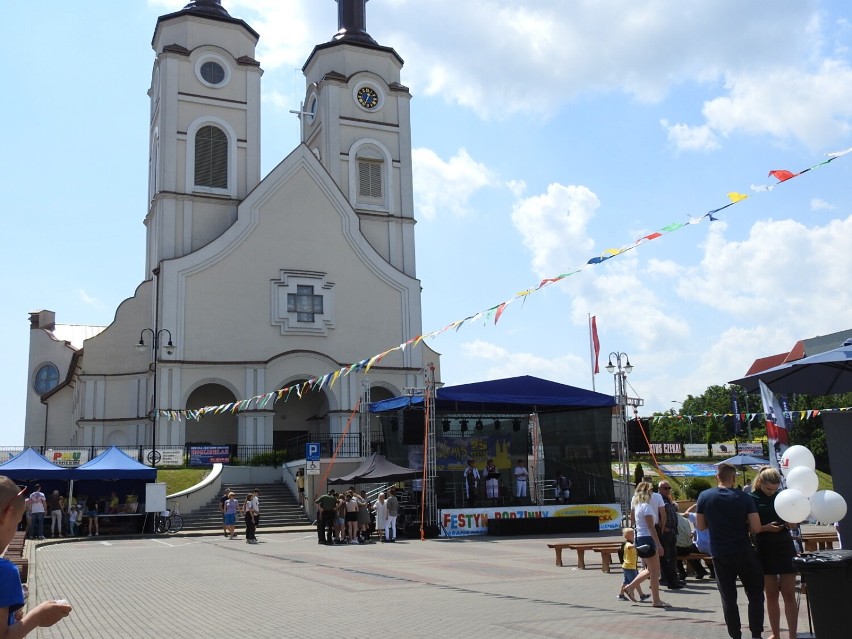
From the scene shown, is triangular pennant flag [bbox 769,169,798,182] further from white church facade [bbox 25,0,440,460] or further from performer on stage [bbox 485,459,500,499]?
white church facade [bbox 25,0,440,460]

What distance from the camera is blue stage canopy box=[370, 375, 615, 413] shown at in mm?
26891

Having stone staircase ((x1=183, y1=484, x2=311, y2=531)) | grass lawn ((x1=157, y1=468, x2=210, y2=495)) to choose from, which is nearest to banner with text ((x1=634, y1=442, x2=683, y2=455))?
stone staircase ((x1=183, y1=484, x2=311, y2=531))

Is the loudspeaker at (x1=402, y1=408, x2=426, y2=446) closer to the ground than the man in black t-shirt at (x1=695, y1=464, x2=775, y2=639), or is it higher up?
higher up

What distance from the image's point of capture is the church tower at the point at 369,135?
49.3 meters

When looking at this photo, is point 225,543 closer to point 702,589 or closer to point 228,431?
point 702,589

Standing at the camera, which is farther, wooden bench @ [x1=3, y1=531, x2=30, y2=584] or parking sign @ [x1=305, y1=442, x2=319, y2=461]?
parking sign @ [x1=305, y1=442, x2=319, y2=461]

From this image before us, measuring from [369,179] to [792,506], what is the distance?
4362 cm

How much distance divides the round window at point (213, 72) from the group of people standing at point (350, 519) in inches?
1137

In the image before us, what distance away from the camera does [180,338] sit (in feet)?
140

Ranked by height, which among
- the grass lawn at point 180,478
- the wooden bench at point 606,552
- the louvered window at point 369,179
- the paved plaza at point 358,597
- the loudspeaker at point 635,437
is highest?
the louvered window at point 369,179

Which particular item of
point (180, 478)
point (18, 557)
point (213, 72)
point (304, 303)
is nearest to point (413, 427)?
point (180, 478)

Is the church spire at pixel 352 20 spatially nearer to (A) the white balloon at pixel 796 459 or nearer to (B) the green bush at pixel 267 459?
A: (B) the green bush at pixel 267 459

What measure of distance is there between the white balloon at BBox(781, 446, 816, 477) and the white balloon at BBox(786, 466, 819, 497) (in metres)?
0.34

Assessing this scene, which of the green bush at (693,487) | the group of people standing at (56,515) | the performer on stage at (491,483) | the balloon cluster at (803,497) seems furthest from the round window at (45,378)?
the balloon cluster at (803,497)
